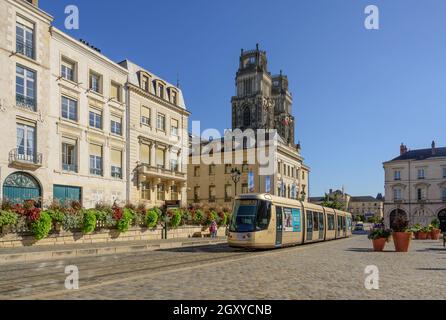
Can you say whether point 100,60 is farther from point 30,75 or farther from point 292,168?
point 292,168

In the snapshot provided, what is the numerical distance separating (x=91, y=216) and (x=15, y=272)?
10128 millimetres

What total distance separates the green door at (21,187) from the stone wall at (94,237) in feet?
13.7

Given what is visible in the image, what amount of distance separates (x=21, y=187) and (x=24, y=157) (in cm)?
174

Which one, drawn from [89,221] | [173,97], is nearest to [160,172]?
[173,97]

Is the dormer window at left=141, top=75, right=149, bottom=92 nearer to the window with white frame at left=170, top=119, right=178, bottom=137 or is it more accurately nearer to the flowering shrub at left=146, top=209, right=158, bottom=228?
the window with white frame at left=170, top=119, right=178, bottom=137

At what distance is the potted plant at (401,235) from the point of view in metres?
18.8

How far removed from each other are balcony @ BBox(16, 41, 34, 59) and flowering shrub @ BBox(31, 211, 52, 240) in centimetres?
1129

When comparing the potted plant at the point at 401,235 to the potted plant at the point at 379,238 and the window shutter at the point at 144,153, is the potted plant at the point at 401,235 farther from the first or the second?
the window shutter at the point at 144,153

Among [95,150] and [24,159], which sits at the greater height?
[95,150]

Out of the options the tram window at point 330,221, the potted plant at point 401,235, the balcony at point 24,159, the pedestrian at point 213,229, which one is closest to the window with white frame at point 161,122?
the pedestrian at point 213,229

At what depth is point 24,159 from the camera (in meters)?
24.8

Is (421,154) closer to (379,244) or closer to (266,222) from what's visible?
(379,244)

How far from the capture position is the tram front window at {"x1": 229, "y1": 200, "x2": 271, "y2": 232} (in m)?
18.4
